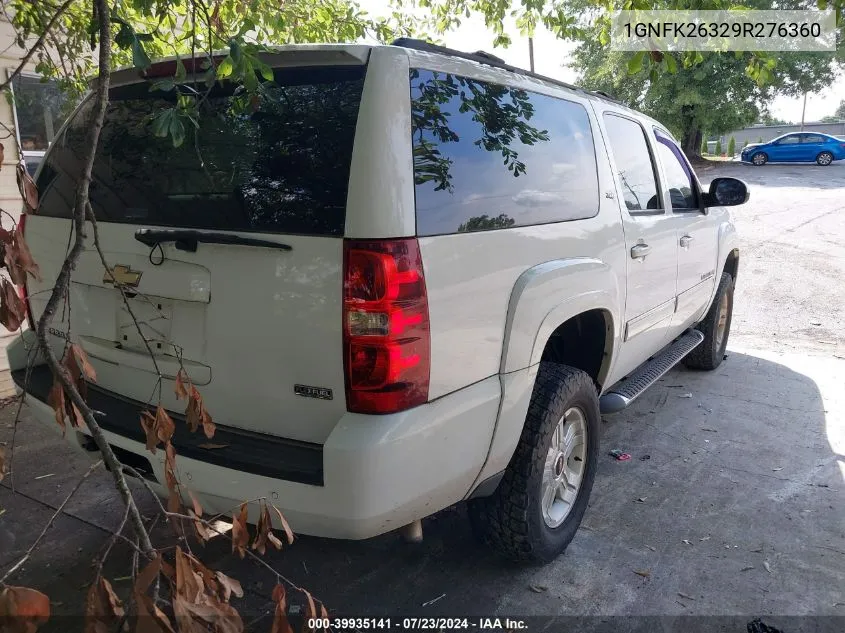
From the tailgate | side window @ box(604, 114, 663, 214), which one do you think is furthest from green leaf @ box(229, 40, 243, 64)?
side window @ box(604, 114, 663, 214)

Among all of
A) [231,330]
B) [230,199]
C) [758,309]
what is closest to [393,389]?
[231,330]

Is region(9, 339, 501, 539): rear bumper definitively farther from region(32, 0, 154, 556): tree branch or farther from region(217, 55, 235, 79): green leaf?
region(217, 55, 235, 79): green leaf

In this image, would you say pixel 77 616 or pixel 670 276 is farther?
pixel 670 276

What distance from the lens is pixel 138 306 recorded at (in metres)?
2.56

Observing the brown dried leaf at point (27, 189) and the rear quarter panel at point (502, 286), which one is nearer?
the brown dried leaf at point (27, 189)

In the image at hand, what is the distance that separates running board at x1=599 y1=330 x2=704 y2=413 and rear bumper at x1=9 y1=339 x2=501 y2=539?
139cm

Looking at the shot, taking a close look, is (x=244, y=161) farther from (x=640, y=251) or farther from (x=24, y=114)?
(x=24, y=114)

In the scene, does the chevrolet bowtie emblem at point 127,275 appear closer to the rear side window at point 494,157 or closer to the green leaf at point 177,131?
the green leaf at point 177,131

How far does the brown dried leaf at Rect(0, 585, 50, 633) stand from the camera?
122 centimetres

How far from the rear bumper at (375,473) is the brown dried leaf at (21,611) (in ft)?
3.16

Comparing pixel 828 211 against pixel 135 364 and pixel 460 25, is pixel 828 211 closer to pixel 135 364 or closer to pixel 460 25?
pixel 460 25

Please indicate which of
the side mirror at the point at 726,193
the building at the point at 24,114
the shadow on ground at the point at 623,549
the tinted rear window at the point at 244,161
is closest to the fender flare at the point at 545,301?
the shadow on ground at the point at 623,549

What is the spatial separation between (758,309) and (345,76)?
773 centimetres

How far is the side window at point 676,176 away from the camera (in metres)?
4.55
